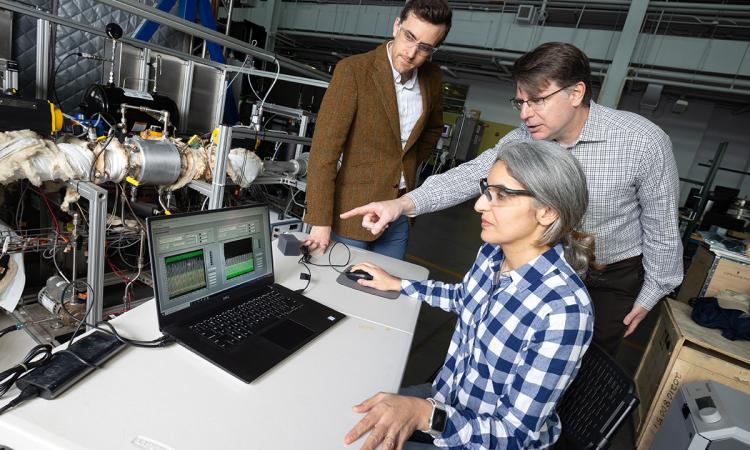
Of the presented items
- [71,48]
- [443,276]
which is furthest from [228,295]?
[71,48]

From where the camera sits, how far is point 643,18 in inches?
213

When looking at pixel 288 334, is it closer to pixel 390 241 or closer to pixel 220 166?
pixel 390 241

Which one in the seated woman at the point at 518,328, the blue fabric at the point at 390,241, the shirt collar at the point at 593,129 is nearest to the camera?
the seated woman at the point at 518,328

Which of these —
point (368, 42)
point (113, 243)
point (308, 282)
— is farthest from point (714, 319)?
point (368, 42)

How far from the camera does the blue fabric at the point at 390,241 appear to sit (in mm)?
1742

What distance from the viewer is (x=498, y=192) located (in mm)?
930

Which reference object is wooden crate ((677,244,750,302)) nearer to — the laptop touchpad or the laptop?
the laptop

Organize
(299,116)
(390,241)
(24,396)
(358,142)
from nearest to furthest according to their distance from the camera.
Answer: (24,396) → (358,142) → (390,241) → (299,116)

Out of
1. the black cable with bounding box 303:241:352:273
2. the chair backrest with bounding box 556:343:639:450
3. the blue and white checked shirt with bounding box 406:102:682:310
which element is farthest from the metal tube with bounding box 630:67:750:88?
the chair backrest with bounding box 556:343:639:450

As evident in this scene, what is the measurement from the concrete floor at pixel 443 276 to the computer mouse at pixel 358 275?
0.45 meters

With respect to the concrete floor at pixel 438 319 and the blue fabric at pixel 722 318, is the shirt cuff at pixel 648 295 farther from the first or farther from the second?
the blue fabric at pixel 722 318

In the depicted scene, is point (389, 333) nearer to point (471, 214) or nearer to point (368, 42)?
point (471, 214)

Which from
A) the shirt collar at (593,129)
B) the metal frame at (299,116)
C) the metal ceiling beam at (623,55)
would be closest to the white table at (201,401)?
Result: the shirt collar at (593,129)

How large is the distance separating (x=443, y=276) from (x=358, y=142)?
264 centimetres
